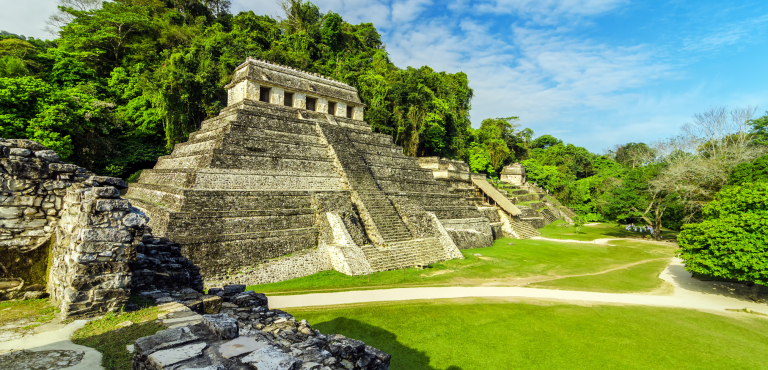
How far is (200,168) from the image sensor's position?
13.3 meters

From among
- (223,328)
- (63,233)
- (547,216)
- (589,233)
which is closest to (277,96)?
(63,233)

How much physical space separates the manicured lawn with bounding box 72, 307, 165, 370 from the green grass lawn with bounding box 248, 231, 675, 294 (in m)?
5.91

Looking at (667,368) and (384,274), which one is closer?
(667,368)

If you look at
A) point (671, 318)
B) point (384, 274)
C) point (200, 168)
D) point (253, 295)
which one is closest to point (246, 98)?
point (200, 168)

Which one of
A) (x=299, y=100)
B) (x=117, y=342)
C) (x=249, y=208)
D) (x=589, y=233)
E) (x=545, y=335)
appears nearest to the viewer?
(x=117, y=342)

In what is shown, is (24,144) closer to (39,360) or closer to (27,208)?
(27,208)

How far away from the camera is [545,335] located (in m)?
8.26

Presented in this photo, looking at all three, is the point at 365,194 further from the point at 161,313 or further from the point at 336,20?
the point at 336,20

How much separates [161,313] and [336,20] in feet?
122

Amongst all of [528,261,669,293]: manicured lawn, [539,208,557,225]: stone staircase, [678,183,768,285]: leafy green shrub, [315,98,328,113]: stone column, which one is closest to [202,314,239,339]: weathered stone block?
[528,261,669,293]: manicured lawn

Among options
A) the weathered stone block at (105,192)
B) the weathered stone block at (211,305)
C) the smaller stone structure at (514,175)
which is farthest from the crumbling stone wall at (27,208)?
the smaller stone structure at (514,175)

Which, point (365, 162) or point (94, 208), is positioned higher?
point (365, 162)

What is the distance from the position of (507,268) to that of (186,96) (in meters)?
21.5

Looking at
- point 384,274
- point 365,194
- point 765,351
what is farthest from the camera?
point 365,194
